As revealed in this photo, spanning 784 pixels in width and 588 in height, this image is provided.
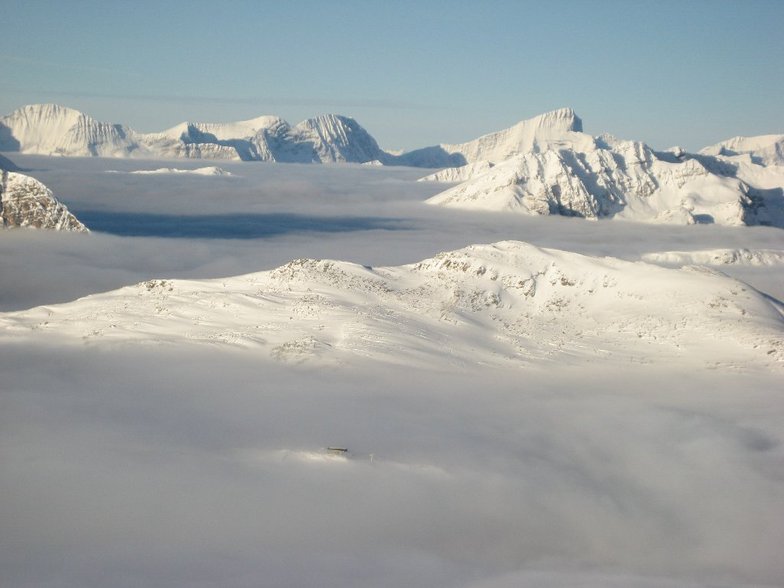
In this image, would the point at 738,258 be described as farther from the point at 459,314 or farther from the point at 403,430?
the point at 403,430

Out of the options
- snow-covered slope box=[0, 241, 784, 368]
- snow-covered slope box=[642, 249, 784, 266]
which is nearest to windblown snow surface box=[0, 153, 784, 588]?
snow-covered slope box=[0, 241, 784, 368]

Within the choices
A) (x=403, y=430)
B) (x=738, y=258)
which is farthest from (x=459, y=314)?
(x=738, y=258)

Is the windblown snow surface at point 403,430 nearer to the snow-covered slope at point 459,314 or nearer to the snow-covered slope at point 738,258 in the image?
the snow-covered slope at point 459,314

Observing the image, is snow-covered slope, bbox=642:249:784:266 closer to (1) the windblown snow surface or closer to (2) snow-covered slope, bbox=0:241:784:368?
(1) the windblown snow surface

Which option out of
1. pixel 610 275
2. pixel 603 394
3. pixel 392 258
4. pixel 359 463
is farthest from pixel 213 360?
pixel 392 258

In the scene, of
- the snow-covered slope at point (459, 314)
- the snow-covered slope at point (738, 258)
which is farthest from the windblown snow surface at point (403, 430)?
the snow-covered slope at point (738, 258)
